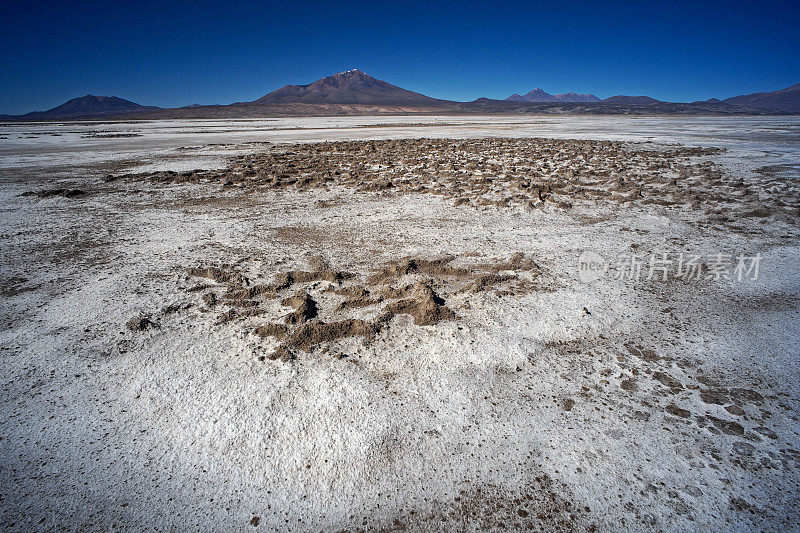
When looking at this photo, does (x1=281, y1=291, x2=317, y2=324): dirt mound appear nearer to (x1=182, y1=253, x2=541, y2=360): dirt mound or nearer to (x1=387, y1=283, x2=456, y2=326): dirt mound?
(x1=182, y1=253, x2=541, y2=360): dirt mound

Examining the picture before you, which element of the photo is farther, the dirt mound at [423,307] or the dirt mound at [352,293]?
the dirt mound at [423,307]

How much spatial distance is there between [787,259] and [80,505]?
7.50 m

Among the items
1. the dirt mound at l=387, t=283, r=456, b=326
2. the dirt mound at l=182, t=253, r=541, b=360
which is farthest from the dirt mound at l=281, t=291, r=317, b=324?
the dirt mound at l=387, t=283, r=456, b=326

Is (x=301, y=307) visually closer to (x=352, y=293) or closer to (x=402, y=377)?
(x=352, y=293)

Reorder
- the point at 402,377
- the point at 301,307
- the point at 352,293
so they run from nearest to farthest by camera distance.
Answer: the point at 402,377
the point at 301,307
the point at 352,293

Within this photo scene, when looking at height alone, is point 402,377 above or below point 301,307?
below

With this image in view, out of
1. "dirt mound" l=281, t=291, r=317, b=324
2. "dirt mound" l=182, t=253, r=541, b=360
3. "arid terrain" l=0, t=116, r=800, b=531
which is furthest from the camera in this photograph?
"dirt mound" l=281, t=291, r=317, b=324

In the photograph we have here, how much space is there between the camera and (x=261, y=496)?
2043mm

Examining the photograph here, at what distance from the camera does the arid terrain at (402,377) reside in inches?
79.4

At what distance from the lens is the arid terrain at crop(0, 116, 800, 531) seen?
202cm

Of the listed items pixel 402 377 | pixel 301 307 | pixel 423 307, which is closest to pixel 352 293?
pixel 301 307

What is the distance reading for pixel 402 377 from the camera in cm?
288

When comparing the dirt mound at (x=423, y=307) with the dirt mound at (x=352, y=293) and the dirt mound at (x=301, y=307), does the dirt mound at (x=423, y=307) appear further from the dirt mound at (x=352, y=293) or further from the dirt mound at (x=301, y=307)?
the dirt mound at (x=301, y=307)

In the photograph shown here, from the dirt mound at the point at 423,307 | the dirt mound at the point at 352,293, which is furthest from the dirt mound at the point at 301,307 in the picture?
the dirt mound at the point at 423,307
